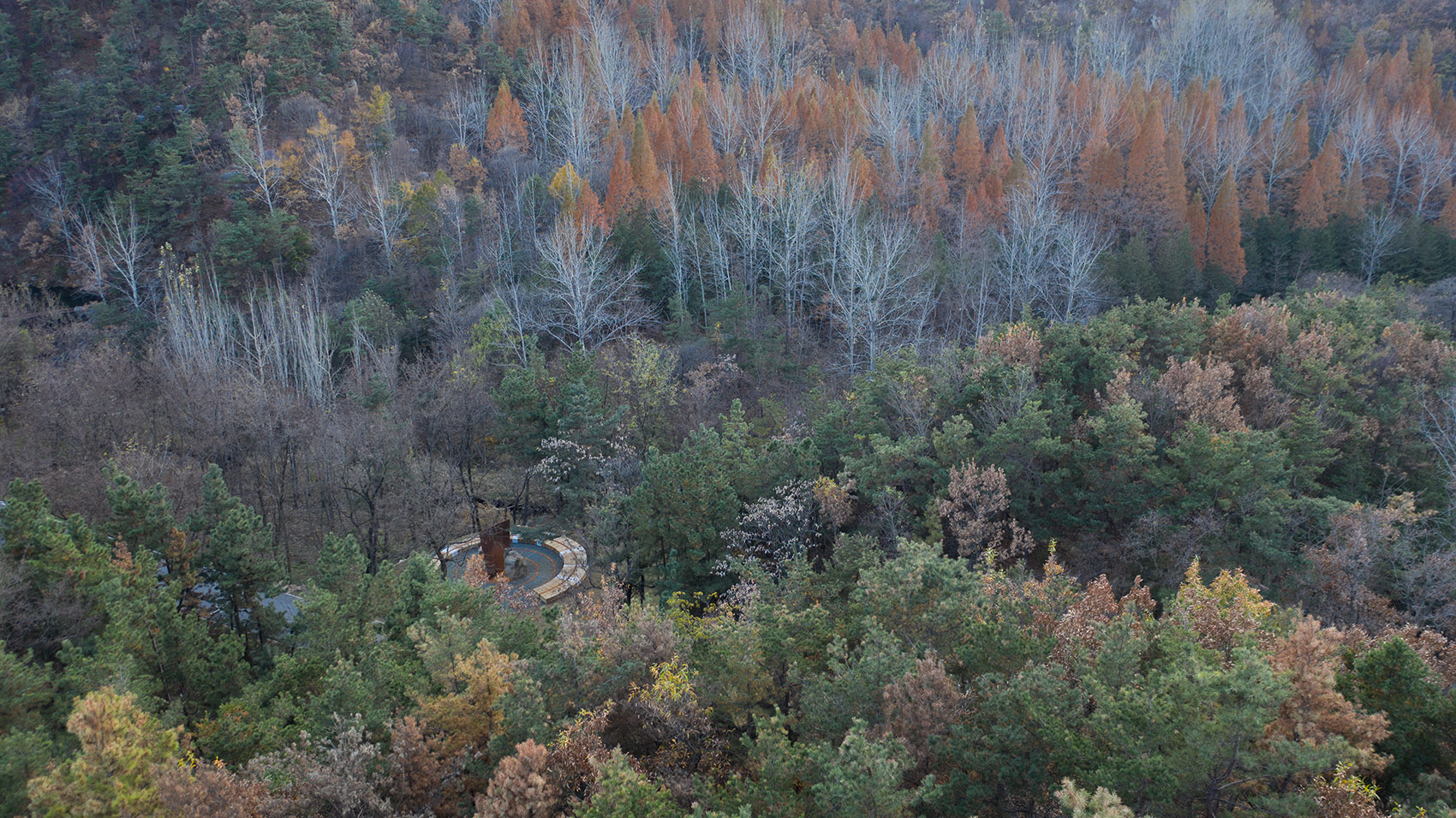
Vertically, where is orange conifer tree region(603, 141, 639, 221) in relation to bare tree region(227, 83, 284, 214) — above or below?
below

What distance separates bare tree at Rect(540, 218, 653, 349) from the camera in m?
36.9

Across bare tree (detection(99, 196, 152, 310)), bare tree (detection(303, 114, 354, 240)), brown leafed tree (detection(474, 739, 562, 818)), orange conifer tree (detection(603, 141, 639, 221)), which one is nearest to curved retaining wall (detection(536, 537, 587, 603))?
brown leafed tree (detection(474, 739, 562, 818))

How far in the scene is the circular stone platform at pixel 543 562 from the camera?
25703 mm

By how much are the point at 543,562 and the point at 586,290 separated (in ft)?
49.9

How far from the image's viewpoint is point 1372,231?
42.7 meters

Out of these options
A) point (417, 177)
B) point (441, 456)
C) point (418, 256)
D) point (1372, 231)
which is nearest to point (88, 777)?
point (441, 456)

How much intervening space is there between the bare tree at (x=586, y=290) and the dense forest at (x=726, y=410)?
0.42m

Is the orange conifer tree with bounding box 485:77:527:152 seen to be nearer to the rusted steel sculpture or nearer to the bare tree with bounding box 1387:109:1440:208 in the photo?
the rusted steel sculpture

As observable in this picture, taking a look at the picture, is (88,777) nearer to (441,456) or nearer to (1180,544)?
(1180,544)

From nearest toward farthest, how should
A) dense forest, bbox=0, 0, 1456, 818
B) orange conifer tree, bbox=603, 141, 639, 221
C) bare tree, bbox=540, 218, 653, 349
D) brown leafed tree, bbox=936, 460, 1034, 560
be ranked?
dense forest, bbox=0, 0, 1456, 818 < brown leafed tree, bbox=936, 460, 1034, 560 < bare tree, bbox=540, 218, 653, 349 < orange conifer tree, bbox=603, 141, 639, 221

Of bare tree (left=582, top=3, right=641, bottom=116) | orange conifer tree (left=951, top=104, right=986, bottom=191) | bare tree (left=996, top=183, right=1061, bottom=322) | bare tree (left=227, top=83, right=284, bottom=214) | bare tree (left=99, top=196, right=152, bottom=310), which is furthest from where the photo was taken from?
bare tree (left=582, top=3, right=641, bottom=116)

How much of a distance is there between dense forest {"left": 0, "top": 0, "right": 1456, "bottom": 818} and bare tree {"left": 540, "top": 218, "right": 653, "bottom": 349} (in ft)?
1.36

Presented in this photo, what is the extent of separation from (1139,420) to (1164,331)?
6505 millimetres

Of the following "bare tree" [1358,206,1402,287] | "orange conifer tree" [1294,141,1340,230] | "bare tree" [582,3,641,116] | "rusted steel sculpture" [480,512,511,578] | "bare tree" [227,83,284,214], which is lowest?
"rusted steel sculpture" [480,512,511,578]
